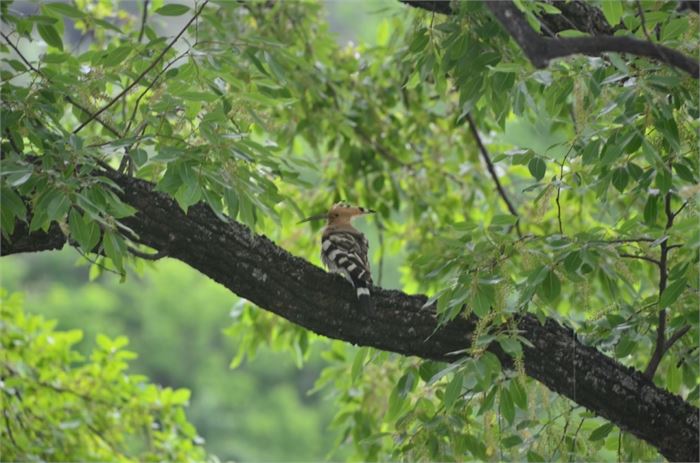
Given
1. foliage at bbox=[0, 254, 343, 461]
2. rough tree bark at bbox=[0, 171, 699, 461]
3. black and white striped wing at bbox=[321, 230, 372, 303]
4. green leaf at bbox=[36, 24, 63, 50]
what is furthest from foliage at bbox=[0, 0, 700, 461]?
foliage at bbox=[0, 254, 343, 461]

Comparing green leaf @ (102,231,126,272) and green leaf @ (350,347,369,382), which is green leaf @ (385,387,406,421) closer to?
green leaf @ (350,347,369,382)

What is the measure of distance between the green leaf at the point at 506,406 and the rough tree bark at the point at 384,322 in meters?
0.31

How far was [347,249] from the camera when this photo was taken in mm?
5398

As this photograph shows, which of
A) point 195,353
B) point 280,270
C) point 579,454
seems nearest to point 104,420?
point 280,270

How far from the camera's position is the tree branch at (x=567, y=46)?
9.15ft

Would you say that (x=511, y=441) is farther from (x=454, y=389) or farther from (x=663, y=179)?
(x=663, y=179)

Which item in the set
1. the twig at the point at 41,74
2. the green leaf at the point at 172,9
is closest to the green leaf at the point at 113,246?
the twig at the point at 41,74

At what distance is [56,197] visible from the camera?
130 inches

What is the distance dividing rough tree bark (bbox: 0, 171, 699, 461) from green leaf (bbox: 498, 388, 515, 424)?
31 cm

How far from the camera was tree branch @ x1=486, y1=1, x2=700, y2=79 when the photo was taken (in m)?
2.79

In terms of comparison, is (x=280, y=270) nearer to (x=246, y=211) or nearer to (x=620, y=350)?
(x=246, y=211)

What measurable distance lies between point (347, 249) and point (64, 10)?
6.53 feet

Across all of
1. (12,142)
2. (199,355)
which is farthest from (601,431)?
(199,355)

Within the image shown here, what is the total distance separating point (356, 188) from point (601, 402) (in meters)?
3.51
